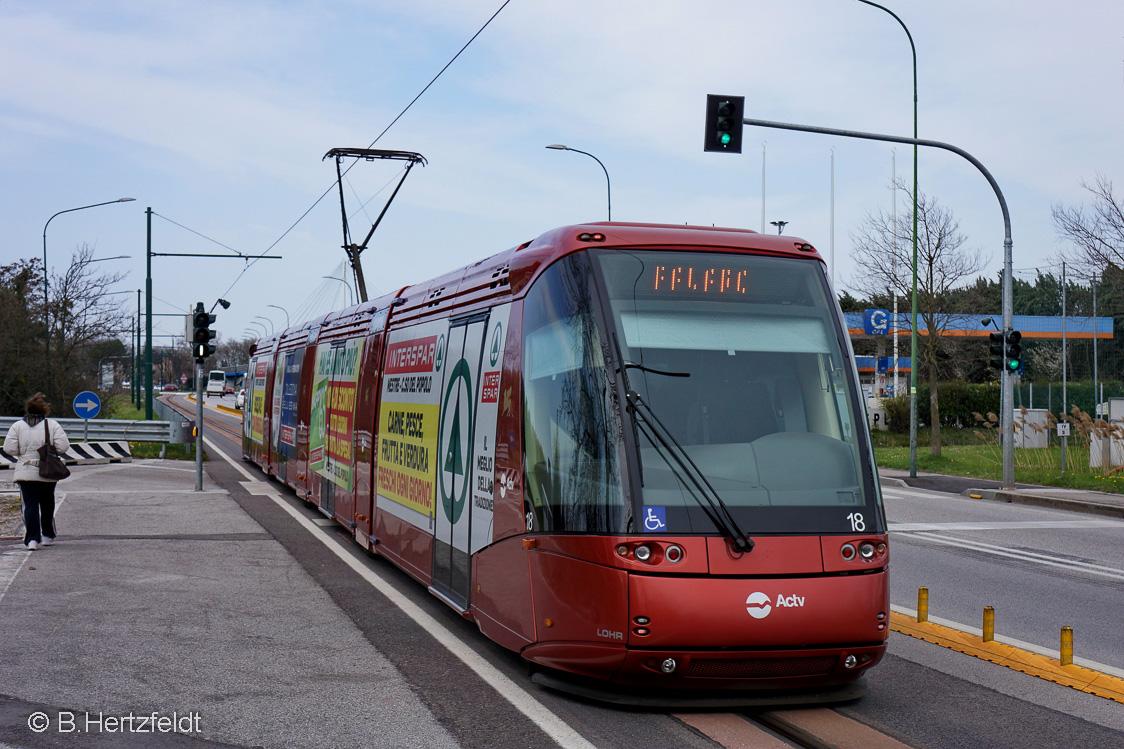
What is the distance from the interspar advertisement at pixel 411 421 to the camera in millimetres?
9117

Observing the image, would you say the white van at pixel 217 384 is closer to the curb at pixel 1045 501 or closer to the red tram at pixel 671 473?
the curb at pixel 1045 501

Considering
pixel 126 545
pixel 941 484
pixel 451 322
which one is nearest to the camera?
pixel 451 322

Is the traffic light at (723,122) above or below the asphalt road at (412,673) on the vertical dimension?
above

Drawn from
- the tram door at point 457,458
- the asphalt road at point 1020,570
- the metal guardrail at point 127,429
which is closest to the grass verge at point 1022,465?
the asphalt road at point 1020,570

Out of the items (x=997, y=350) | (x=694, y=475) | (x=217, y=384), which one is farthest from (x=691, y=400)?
(x=217, y=384)

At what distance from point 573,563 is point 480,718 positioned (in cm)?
96

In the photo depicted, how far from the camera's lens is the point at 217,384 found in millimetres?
106562

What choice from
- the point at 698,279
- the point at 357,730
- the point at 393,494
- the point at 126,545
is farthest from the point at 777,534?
the point at 126,545

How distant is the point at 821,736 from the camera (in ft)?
17.8

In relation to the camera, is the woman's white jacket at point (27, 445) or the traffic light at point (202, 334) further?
the traffic light at point (202, 334)

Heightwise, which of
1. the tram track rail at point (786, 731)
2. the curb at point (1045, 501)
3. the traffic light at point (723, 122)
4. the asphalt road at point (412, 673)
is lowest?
the curb at point (1045, 501)

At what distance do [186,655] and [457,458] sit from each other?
7.77 feet

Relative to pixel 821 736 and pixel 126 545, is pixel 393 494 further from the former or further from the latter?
pixel 821 736

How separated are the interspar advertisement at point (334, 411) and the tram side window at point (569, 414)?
655 centimetres
